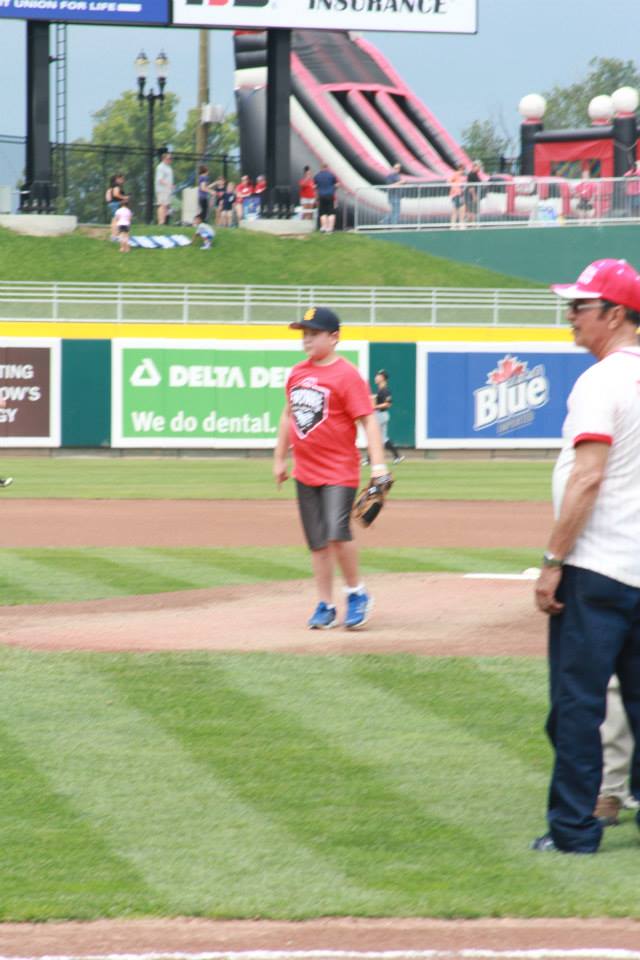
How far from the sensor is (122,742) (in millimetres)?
6680

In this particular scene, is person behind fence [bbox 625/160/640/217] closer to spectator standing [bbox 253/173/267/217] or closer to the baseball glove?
spectator standing [bbox 253/173/267/217]

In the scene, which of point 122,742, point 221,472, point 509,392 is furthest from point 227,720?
point 509,392

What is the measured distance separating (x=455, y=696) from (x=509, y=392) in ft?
83.2

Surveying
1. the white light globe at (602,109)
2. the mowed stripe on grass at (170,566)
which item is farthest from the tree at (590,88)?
the mowed stripe on grass at (170,566)

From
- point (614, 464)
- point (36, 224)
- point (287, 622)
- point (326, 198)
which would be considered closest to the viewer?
point (614, 464)

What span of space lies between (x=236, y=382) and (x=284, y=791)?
25851 mm

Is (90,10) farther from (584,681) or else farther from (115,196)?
(584,681)

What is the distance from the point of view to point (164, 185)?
137 ft

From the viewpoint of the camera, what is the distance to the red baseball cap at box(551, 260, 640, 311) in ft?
16.5

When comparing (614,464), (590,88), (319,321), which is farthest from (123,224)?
(590,88)

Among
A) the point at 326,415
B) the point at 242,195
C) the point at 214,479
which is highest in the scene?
the point at 242,195

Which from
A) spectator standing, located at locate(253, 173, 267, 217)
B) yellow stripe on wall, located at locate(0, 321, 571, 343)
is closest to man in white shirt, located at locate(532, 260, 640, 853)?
yellow stripe on wall, located at locate(0, 321, 571, 343)

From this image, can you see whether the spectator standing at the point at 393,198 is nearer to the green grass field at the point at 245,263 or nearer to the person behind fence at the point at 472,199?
the green grass field at the point at 245,263

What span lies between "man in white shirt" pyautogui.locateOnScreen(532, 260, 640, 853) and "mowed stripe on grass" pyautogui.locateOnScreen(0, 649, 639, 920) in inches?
14.8
